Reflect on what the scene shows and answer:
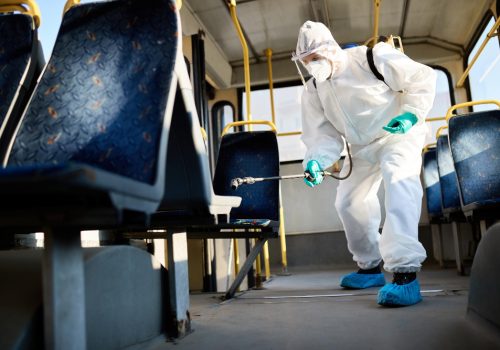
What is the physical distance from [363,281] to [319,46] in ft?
4.39

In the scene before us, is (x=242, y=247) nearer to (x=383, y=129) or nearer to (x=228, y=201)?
(x=383, y=129)

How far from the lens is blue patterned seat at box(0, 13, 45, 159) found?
1.39m

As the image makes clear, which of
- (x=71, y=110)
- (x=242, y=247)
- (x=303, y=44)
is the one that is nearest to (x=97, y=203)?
(x=71, y=110)

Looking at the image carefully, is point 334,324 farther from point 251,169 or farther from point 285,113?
point 285,113

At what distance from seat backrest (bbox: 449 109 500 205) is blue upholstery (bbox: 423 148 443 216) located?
1443 millimetres

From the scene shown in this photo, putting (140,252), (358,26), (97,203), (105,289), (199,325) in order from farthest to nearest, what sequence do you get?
(358,26) → (199,325) → (140,252) → (105,289) → (97,203)

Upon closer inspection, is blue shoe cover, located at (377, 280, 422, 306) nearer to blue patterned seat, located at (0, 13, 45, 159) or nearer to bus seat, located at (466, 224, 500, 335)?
bus seat, located at (466, 224, 500, 335)

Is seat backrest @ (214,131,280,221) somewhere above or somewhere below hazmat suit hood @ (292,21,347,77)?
below

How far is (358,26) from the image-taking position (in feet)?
16.5

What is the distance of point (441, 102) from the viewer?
536 cm

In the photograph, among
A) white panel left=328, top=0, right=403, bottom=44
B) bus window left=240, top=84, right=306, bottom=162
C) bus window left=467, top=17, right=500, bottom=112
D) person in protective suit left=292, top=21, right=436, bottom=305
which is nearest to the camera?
person in protective suit left=292, top=21, right=436, bottom=305

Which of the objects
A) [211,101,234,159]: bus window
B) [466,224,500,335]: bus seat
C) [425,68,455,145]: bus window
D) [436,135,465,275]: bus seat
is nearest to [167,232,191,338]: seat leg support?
[466,224,500,335]: bus seat

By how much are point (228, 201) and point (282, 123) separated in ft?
14.3

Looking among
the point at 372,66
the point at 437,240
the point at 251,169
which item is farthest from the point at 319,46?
the point at 437,240
